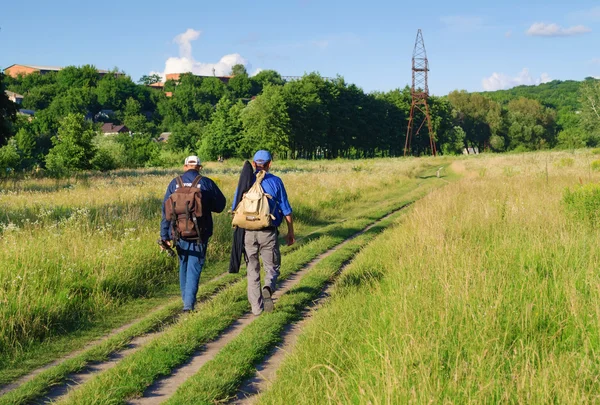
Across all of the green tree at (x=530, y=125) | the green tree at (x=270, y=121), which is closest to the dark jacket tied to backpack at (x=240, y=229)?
the green tree at (x=270, y=121)

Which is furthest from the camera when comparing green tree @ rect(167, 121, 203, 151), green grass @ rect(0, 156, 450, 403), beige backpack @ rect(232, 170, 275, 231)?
green tree @ rect(167, 121, 203, 151)

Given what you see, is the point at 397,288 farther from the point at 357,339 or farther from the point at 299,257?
the point at 299,257

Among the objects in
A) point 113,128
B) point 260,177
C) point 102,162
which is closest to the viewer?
point 260,177

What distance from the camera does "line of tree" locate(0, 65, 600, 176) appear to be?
57094mm

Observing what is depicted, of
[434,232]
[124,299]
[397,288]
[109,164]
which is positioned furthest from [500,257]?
[109,164]

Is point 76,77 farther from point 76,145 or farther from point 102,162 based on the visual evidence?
point 76,145

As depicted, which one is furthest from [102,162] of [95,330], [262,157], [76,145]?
[262,157]

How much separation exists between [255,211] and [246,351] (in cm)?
199

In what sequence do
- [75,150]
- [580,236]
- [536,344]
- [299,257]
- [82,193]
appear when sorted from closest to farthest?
1. [536,344]
2. [580,236]
3. [299,257]
4. [82,193]
5. [75,150]

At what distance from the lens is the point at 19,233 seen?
10164 mm

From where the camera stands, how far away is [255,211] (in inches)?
299

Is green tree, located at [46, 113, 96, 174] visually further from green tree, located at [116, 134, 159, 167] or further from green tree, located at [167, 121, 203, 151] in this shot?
green tree, located at [167, 121, 203, 151]

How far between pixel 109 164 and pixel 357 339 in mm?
52706

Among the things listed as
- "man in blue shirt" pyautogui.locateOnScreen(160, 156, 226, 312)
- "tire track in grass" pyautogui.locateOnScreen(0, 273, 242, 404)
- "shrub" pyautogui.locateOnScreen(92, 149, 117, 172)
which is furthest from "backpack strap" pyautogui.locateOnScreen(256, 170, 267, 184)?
"shrub" pyautogui.locateOnScreen(92, 149, 117, 172)
